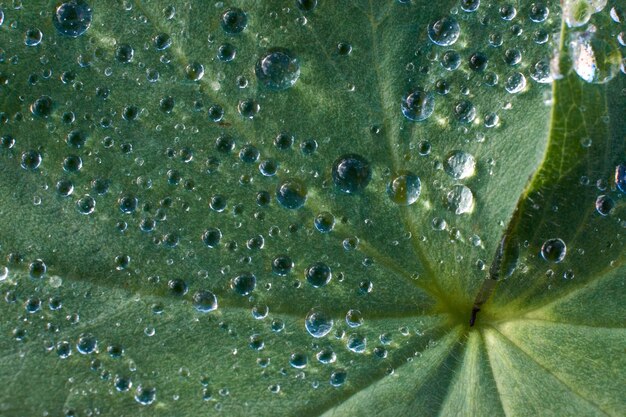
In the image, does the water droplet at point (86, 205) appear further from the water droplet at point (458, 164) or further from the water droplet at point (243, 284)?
the water droplet at point (458, 164)

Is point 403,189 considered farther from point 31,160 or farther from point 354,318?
point 31,160

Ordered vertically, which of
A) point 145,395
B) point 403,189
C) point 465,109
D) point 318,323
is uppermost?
point 465,109

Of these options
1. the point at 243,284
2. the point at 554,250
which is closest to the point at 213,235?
the point at 243,284

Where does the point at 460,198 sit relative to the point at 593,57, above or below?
below

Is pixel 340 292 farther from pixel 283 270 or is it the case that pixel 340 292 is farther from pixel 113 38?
pixel 113 38

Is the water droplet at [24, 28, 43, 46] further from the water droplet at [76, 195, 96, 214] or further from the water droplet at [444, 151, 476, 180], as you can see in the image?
the water droplet at [444, 151, 476, 180]
